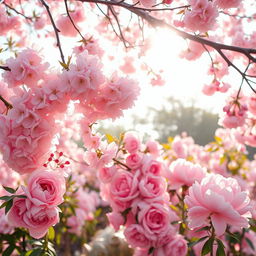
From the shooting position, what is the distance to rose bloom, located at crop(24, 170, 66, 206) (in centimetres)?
122

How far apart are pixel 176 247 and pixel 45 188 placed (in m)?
0.84

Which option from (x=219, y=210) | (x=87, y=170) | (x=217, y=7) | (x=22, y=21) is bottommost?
(x=219, y=210)

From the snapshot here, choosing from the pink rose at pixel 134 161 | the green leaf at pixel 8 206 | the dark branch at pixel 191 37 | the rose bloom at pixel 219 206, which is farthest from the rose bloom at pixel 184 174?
the green leaf at pixel 8 206

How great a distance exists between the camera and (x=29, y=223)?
1.24 meters

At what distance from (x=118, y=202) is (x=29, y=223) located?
0.70 meters

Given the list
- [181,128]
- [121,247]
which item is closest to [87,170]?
[121,247]

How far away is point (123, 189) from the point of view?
1812 millimetres

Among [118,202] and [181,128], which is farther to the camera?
[181,128]

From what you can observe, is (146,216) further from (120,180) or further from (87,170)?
(87,170)

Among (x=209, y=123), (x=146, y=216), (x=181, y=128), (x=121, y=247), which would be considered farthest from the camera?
(x=181, y=128)

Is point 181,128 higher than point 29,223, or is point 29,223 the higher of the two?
point 181,128

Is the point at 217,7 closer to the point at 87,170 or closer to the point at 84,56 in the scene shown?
the point at 84,56

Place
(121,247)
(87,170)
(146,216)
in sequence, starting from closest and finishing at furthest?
(146,216) → (121,247) → (87,170)

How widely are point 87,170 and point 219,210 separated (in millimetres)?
6677
